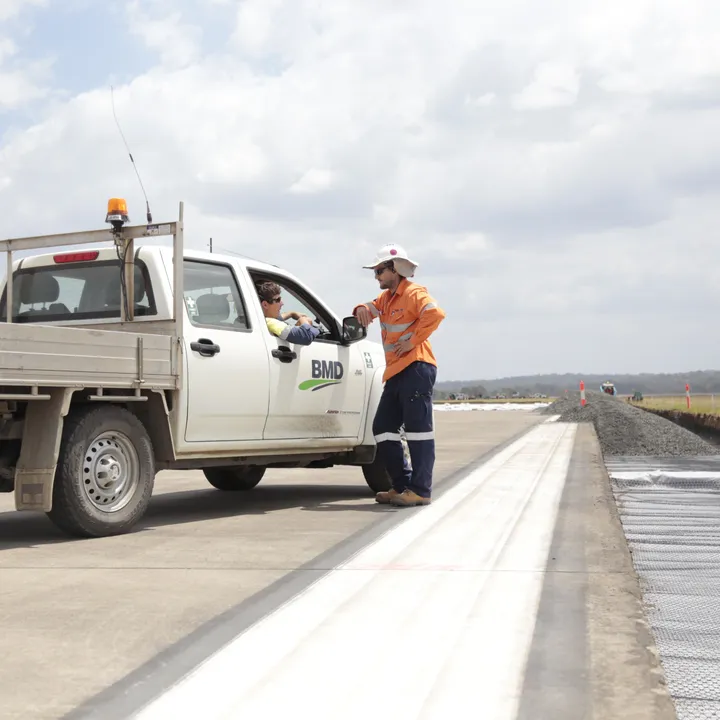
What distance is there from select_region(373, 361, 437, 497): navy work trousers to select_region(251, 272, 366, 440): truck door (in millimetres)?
409

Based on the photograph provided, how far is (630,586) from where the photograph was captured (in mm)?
5172

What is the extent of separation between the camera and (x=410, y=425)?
8.48 meters

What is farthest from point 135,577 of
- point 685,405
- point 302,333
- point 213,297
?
point 685,405

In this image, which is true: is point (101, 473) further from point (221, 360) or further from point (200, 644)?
point (200, 644)

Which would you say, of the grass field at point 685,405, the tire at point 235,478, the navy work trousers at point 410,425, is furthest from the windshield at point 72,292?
the grass field at point 685,405

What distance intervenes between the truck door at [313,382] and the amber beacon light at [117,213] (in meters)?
1.38

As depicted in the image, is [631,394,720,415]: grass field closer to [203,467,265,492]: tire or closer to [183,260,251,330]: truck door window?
[203,467,265,492]: tire

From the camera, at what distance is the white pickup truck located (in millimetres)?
6363

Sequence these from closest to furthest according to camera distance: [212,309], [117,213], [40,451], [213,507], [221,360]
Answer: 1. [40,451]
2. [117,213]
3. [221,360]
4. [212,309]
5. [213,507]

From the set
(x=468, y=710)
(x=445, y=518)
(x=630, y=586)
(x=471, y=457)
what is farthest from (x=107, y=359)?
(x=471, y=457)

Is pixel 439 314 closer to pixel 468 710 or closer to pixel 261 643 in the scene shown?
pixel 261 643

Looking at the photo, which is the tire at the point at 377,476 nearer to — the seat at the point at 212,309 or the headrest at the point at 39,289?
the seat at the point at 212,309

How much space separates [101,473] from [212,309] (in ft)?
5.32

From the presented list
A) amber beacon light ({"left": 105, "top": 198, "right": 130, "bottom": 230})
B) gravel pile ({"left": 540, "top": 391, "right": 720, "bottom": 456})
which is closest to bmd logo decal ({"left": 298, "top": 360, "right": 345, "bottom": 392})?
amber beacon light ({"left": 105, "top": 198, "right": 130, "bottom": 230})
